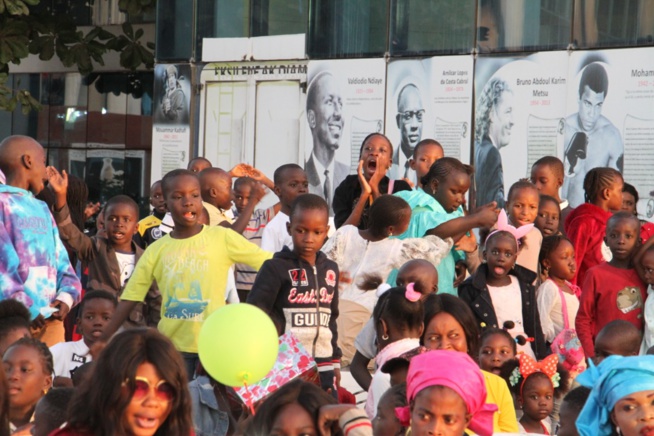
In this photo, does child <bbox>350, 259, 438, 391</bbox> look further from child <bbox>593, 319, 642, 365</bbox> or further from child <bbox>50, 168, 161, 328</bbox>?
child <bbox>50, 168, 161, 328</bbox>

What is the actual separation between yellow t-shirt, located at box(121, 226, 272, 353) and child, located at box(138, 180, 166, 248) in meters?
2.70

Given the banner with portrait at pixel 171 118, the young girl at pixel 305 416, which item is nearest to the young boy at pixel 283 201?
the young girl at pixel 305 416

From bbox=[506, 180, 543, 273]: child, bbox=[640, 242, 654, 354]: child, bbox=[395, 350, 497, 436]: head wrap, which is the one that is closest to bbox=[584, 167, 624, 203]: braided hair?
bbox=[506, 180, 543, 273]: child

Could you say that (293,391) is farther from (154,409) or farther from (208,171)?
(208,171)

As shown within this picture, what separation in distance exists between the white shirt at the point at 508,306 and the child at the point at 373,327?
3.66 feet

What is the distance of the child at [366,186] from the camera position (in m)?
8.30

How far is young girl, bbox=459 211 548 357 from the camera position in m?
7.62

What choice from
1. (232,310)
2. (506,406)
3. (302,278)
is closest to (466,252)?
(302,278)

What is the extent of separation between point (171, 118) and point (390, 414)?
499 inches

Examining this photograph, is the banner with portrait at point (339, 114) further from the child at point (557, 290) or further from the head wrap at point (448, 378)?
the head wrap at point (448, 378)

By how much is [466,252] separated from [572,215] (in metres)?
1.04

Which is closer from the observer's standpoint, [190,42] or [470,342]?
[470,342]

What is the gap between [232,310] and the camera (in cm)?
467

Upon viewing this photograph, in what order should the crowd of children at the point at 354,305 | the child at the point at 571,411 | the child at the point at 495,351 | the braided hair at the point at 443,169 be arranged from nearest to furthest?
the crowd of children at the point at 354,305 < the child at the point at 571,411 < the child at the point at 495,351 < the braided hair at the point at 443,169
